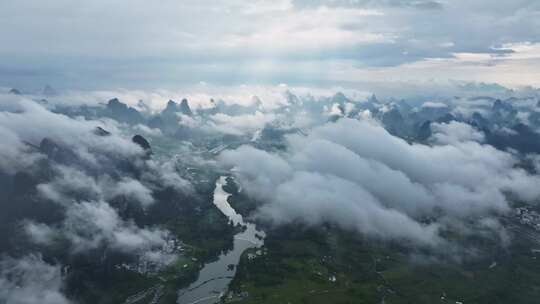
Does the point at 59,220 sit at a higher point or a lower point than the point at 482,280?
higher

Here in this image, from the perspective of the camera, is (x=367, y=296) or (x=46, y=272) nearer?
(x=46, y=272)

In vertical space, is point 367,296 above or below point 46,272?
below

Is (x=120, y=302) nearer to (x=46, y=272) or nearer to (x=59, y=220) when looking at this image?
(x=46, y=272)

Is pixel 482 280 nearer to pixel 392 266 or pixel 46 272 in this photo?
pixel 392 266

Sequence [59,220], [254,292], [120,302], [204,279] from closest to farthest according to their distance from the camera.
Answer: [120,302], [254,292], [204,279], [59,220]

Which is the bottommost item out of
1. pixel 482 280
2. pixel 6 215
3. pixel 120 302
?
pixel 482 280

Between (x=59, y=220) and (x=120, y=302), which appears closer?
(x=120, y=302)

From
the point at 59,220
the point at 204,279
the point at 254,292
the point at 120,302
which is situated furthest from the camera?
the point at 59,220

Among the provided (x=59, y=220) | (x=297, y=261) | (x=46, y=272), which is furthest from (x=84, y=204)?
(x=297, y=261)

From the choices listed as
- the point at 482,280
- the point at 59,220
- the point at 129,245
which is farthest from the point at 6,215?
the point at 482,280
